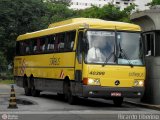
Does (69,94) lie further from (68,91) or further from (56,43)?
(56,43)

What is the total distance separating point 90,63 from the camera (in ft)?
68.5

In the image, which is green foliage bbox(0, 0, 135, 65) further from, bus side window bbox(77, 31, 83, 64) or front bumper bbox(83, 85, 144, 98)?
front bumper bbox(83, 85, 144, 98)

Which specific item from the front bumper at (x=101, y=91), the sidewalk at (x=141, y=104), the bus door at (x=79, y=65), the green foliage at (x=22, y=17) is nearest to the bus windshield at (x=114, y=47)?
the bus door at (x=79, y=65)

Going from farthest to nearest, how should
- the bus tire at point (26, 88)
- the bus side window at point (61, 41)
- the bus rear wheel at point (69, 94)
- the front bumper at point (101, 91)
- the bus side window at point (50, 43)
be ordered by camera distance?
1. the bus tire at point (26, 88)
2. the bus side window at point (50, 43)
3. the bus side window at point (61, 41)
4. the bus rear wheel at point (69, 94)
5. the front bumper at point (101, 91)

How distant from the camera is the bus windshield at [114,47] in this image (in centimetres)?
2102

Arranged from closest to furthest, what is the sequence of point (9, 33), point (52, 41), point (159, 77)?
1. point (159, 77)
2. point (52, 41)
3. point (9, 33)

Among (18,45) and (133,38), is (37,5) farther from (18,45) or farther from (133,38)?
(133,38)

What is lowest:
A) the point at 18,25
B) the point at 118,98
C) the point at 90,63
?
the point at 118,98

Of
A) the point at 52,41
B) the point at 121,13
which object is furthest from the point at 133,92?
the point at 121,13

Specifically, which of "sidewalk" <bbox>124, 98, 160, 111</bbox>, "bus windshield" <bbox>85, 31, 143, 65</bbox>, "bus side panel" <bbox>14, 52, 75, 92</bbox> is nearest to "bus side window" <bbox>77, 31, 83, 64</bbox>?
"bus windshield" <bbox>85, 31, 143, 65</bbox>

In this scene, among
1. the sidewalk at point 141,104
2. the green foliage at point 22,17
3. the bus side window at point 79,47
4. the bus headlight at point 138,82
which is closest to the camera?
the bus headlight at point 138,82

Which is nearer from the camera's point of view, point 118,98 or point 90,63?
point 90,63

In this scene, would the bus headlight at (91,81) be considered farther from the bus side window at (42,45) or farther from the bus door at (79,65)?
the bus side window at (42,45)

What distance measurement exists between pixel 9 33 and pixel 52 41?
1178 inches
